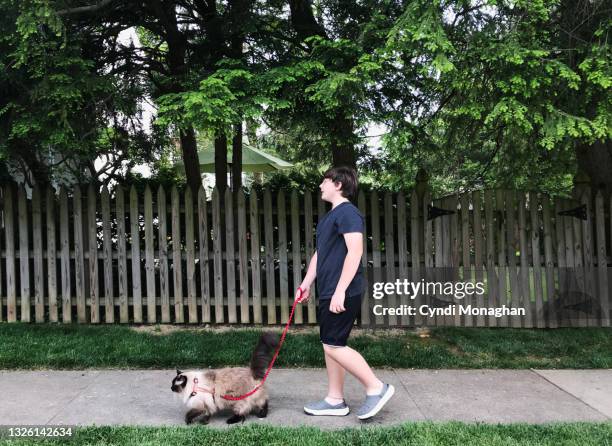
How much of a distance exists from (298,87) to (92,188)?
10.7ft

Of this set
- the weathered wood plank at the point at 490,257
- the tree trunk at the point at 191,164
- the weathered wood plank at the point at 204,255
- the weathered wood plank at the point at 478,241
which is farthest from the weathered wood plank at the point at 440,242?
the tree trunk at the point at 191,164

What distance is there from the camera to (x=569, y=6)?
550cm

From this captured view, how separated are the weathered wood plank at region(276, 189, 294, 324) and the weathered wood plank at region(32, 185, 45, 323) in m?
3.16

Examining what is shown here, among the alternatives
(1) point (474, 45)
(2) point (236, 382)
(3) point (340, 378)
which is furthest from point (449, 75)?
(2) point (236, 382)

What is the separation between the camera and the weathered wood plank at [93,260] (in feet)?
22.5

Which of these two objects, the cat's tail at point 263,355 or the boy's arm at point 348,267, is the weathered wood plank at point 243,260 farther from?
the boy's arm at point 348,267

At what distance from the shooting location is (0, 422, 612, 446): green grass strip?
136 inches

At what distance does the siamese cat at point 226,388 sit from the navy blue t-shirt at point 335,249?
0.63 metres

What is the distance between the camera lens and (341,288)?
3.71 m

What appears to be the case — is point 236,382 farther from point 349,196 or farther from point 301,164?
point 301,164

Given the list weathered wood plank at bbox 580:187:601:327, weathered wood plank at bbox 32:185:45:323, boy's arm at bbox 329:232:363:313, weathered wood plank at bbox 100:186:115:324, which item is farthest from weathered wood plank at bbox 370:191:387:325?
weathered wood plank at bbox 32:185:45:323

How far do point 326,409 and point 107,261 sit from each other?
410 cm

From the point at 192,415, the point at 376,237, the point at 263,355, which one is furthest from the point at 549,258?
the point at 192,415

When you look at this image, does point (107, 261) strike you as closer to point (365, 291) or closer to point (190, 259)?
point (190, 259)
